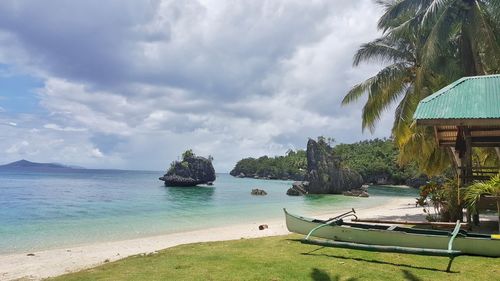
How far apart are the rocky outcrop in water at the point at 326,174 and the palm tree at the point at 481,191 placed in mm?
46217

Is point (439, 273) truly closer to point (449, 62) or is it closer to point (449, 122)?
point (449, 122)

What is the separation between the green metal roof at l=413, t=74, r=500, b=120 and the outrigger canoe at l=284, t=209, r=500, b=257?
2.82 metres

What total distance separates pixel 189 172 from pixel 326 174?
2830 cm

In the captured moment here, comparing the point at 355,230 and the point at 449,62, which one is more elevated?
the point at 449,62

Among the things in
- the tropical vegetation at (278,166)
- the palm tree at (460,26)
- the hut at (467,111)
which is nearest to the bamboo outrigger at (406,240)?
the hut at (467,111)

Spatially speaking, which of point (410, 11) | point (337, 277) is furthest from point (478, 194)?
point (410, 11)

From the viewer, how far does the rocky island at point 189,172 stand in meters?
72.1

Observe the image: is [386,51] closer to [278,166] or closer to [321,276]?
[321,276]

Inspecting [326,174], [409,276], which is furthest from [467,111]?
[326,174]

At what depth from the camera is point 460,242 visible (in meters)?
7.71

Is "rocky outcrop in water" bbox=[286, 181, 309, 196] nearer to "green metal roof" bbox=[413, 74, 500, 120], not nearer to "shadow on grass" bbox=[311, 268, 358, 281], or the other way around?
"green metal roof" bbox=[413, 74, 500, 120]

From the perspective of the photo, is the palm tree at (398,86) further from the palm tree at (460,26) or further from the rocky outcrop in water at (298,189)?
the rocky outcrop in water at (298,189)

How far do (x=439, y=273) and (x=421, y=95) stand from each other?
12.0 metres

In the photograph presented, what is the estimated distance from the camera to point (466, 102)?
10000mm
